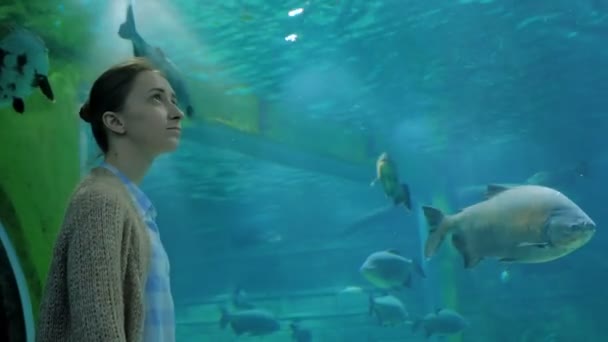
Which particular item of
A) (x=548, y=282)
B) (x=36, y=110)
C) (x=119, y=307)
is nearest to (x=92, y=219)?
(x=119, y=307)

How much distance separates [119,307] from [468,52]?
50.5 feet

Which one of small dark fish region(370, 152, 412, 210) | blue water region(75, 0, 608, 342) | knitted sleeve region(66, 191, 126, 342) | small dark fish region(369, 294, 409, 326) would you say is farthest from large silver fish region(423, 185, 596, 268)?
small dark fish region(369, 294, 409, 326)

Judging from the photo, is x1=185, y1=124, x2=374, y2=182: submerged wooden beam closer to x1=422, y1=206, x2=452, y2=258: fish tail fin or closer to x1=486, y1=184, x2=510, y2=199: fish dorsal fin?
x1=422, y1=206, x2=452, y2=258: fish tail fin

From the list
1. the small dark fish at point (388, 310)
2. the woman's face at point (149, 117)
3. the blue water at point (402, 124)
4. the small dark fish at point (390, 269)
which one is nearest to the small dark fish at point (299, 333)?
the blue water at point (402, 124)

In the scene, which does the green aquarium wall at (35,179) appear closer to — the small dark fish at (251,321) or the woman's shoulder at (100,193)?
the woman's shoulder at (100,193)

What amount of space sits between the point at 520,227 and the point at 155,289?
13.4ft

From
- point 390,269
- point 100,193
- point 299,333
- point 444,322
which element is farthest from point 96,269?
point 299,333

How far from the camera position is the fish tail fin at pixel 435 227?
595 cm

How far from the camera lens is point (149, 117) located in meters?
2.43

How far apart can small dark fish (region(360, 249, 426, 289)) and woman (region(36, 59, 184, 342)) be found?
307 inches

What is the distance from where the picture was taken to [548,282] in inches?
995

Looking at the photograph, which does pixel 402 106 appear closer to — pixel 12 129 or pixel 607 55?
pixel 607 55

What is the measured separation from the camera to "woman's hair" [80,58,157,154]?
7.98 ft

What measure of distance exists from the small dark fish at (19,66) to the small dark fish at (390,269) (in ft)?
22.1
